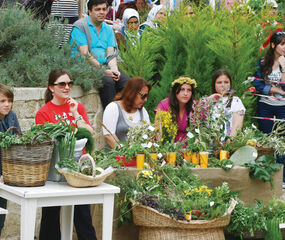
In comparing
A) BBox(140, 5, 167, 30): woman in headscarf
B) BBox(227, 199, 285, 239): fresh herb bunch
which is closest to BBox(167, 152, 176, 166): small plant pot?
BBox(227, 199, 285, 239): fresh herb bunch

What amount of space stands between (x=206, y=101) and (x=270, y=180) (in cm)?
101

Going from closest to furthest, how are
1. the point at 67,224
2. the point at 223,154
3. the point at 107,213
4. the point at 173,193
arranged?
the point at 107,213 < the point at 67,224 < the point at 173,193 < the point at 223,154

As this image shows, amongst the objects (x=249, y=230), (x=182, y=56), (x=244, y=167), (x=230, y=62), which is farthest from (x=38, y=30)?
(x=249, y=230)

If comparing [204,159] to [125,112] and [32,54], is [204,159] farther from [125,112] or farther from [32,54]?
[32,54]

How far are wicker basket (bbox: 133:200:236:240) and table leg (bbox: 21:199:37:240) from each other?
1187mm

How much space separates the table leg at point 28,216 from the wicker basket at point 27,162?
0.54 feet

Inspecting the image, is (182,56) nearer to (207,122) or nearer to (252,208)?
(207,122)

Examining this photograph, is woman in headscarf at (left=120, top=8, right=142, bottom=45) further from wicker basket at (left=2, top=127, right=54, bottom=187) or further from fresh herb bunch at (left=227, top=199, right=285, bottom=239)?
wicker basket at (left=2, top=127, right=54, bottom=187)

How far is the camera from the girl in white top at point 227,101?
7086 mm

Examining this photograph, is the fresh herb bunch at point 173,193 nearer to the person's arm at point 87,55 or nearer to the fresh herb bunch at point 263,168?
the fresh herb bunch at point 263,168

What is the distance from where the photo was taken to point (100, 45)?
7.76m

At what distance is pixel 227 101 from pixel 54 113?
7.60 feet

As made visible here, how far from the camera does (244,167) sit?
241 inches

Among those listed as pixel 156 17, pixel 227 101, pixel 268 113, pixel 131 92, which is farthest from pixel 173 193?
pixel 156 17
